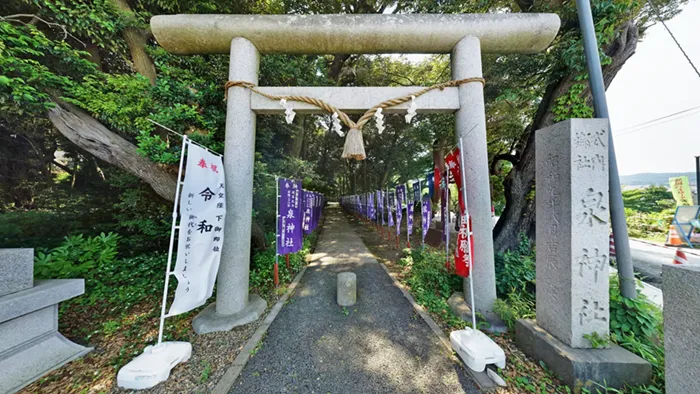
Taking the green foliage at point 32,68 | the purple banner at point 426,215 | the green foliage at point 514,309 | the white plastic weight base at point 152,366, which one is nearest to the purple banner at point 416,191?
the purple banner at point 426,215

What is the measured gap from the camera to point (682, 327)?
1.64 meters

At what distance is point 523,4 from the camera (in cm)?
480

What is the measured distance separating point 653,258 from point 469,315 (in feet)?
31.8

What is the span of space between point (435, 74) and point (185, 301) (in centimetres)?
1348

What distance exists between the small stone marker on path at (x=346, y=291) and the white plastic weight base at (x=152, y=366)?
223 cm

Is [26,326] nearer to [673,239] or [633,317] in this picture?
[633,317]

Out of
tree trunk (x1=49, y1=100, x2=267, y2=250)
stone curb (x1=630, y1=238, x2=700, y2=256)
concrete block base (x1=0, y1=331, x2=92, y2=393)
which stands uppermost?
tree trunk (x1=49, y1=100, x2=267, y2=250)

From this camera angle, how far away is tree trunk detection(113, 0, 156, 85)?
13.4ft

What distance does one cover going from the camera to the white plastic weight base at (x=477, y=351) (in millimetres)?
2291

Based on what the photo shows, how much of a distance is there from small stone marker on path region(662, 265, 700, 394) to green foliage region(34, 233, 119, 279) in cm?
749

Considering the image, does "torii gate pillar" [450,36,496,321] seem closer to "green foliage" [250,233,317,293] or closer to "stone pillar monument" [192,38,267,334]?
"stone pillar monument" [192,38,267,334]

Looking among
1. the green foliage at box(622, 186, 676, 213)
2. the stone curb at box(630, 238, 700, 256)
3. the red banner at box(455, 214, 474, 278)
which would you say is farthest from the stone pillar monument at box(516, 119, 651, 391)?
the green foliage at box(622, 186, 676, 213)

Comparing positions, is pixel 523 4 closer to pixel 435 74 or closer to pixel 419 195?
pixel 419 195

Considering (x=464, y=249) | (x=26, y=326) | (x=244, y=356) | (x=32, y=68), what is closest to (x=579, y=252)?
(x=464, y=249)
